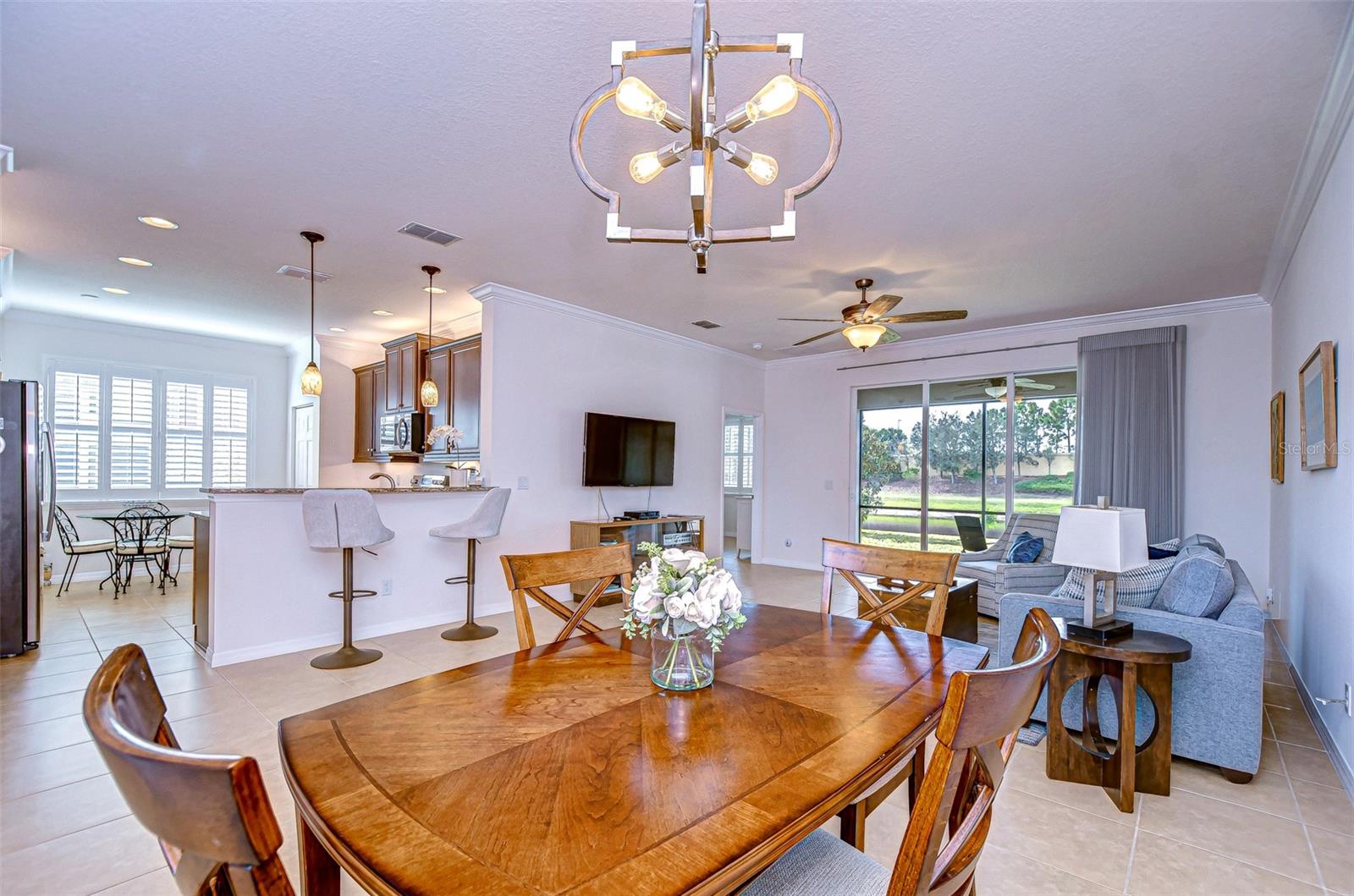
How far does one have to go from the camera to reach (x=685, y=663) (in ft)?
4.58

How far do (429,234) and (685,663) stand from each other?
134 inches

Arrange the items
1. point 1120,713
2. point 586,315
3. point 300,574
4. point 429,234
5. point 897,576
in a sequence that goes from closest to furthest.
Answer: point 897,576 → point 1120,713 → point 429,234 → point 300,574 → point 586,315

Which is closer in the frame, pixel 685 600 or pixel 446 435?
pixel 685 600

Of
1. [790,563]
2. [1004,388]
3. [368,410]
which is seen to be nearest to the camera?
[1004,388]

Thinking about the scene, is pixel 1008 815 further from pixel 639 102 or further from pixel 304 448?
pixel 304 448

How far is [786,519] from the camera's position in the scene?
7.68m

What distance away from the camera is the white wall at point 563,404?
16.2 ft

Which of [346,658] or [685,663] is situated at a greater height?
[685,663]

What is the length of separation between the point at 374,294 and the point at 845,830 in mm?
5204

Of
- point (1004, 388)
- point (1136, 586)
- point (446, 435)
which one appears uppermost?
point (1004, 388)

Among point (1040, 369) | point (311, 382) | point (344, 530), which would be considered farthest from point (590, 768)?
point (1040, 369)

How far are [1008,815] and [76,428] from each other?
330 inches

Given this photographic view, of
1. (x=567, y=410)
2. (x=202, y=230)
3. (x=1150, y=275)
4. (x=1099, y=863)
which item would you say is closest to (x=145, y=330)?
(x=202, y=230)

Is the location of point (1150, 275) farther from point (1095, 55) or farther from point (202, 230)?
point (202, 230)
